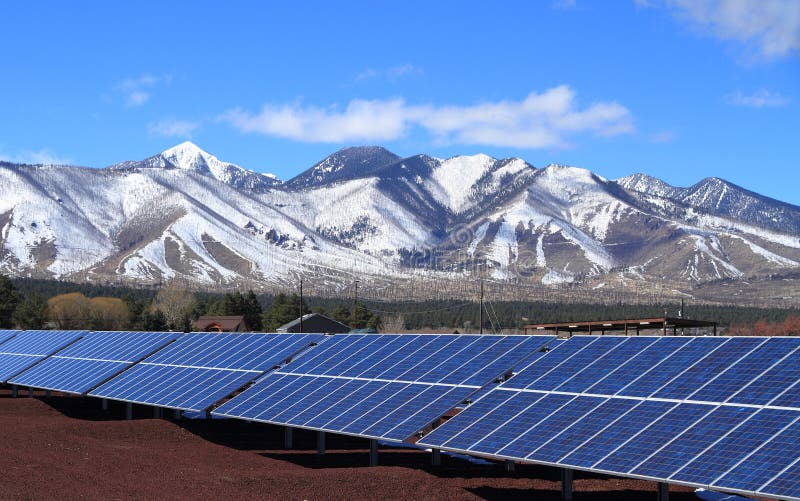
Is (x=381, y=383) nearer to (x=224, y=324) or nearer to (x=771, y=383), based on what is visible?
(x=771, y=383)

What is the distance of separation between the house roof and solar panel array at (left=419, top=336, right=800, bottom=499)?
99544 millimetres

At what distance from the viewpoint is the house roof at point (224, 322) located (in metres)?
127

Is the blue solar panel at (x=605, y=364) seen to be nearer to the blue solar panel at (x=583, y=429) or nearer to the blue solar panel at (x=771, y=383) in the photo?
the blue solar panel at (x=583, y=429)

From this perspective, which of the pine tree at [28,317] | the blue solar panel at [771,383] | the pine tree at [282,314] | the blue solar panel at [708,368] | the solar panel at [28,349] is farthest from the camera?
the pine tree at [282,314]

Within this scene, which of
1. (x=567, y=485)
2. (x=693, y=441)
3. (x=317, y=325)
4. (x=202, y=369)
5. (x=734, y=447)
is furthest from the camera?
(x=317, y=325)

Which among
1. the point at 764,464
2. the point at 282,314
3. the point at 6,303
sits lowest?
the point at 764,464

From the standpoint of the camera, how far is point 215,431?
126 ft

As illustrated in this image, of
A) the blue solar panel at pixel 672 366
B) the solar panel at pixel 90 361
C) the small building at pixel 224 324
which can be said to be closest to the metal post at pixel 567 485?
the blue solar panel at pixel 672 366

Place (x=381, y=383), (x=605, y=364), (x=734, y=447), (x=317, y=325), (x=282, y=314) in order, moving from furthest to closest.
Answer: (x=282, y=314)
(x=317, y=325)
(x=381, y=383)
(x=605, y=364)
(x=734, y=447)

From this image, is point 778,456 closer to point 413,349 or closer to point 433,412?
point 433,412

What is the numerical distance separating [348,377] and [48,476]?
10314 mm

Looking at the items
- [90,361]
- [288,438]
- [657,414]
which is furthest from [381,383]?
[90,361]

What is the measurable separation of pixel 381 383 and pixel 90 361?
76.2ft

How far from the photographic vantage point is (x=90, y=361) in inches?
1971
